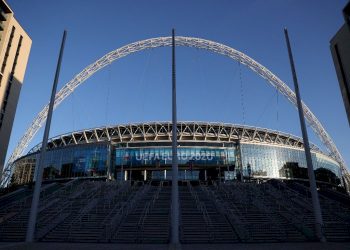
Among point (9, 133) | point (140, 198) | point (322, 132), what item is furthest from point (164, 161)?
point (322, 132)

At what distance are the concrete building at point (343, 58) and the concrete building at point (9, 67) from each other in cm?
4521

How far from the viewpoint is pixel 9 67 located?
1845 inches

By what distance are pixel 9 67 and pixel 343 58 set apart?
157 ft

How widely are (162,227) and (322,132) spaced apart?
90.3 meters

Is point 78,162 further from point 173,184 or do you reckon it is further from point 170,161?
point 173,184

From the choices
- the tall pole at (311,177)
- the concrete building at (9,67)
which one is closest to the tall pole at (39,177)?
the tall pole at (311,177)

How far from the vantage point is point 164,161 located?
6456 centimetres

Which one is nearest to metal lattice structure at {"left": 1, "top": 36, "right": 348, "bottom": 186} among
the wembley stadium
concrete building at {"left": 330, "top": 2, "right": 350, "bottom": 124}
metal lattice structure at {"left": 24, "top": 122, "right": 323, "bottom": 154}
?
the wembley stadium

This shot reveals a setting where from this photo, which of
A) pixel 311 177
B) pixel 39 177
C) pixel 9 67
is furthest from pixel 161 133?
pixel 311 177

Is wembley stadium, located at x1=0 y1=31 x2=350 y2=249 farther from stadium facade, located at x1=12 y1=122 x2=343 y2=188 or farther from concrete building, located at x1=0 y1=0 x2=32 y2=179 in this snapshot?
concrete building, located at x1=0 y1=0 x2=32 y2=179

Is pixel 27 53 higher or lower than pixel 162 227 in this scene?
higher

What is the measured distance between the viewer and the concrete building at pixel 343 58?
34.2 m

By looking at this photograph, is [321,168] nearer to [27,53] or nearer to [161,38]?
[161,38]

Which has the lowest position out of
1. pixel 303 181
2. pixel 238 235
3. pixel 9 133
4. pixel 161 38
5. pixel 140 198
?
pixel 238 235
